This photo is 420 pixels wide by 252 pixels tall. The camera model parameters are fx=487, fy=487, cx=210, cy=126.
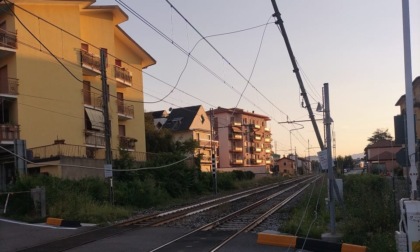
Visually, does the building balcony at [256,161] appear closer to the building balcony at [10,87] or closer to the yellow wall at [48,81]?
the yellow wall at [48,81]

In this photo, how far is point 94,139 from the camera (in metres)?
40.2

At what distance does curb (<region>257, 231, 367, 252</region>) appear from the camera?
11.0 metres

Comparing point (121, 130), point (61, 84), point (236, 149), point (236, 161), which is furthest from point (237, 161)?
point (61, 84)

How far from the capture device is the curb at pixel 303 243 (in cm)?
1102

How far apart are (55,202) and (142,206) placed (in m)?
7.97

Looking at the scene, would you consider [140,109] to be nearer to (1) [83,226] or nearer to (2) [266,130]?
(1) [83,226]

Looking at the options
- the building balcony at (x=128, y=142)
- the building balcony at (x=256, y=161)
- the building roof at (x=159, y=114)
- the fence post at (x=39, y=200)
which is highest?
the building roof at (x=159, y=114)

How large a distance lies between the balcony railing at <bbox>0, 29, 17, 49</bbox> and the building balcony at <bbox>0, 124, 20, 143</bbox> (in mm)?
5326

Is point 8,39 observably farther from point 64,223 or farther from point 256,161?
point 256,161

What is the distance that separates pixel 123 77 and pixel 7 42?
45.2 feet

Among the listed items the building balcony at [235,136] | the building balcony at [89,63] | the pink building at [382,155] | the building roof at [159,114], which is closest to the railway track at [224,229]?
the building balcony at [89,63]

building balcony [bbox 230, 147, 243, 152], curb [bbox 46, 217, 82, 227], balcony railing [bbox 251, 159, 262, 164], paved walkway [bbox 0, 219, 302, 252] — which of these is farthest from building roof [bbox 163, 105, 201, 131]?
paved walkway [bbox 0, 219, 302, 252]

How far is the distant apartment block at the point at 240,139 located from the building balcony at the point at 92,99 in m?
51.1

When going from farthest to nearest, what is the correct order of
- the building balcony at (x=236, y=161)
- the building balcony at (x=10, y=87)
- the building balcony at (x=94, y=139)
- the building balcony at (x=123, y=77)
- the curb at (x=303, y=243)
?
the building balcony at (x=236, y=161) < the building balcony at (x=123, y=77) < the building balcony at (x=94, y=139) < the building balcony at (x=10, y=87) < the curb at (x=303, y=243)
